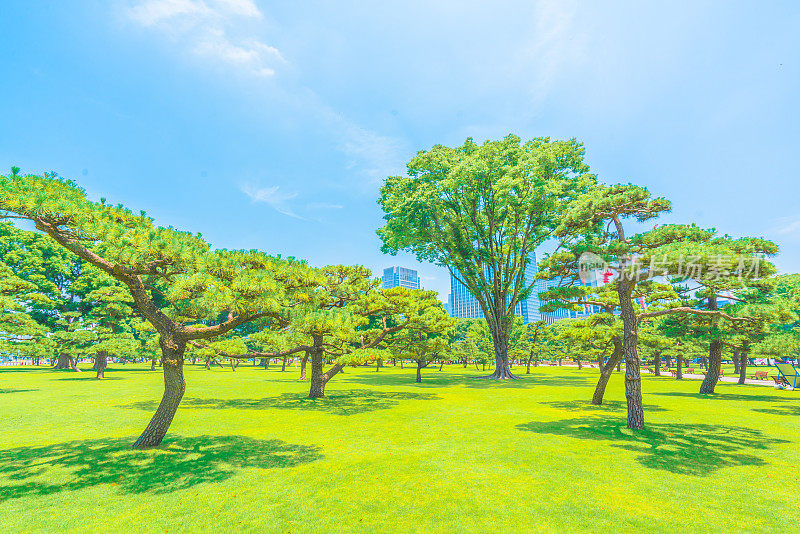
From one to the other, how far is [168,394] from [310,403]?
25.9 ft

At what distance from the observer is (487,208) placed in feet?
93.0

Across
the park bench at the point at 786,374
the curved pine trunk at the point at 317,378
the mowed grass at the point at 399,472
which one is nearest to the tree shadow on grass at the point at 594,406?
the mowed grass at the point at 399,472

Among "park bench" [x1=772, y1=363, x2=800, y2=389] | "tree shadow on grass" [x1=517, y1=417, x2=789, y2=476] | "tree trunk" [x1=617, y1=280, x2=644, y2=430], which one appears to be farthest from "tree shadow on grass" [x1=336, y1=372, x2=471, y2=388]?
"park bench" [x1=772, y1=363, x2=800, y2=389]

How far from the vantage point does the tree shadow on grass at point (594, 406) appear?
13766 millimetres

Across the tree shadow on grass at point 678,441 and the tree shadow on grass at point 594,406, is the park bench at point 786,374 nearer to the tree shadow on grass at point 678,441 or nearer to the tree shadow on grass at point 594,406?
the tree shadow on grass at point 594,406

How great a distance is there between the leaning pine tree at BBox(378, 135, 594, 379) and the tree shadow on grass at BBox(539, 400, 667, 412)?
10469 millimetres

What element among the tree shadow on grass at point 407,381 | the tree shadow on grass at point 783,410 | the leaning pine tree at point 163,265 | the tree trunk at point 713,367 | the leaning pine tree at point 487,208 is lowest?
the tree shadow on grass at point 407,381

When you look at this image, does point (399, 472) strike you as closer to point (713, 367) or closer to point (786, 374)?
point (713, 367)

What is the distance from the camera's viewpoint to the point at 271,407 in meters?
14.3

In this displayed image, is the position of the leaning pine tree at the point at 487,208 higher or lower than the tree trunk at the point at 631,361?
higher

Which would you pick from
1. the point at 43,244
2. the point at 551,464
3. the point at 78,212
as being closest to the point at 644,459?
the point at 551,464

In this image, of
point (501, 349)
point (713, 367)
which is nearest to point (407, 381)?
point (501, 349)

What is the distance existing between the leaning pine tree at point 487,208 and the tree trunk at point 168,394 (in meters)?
20.5

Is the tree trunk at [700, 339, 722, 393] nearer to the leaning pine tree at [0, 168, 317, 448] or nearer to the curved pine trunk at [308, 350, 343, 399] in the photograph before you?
the curved pine trunk at [308, 350, 343, 399]
